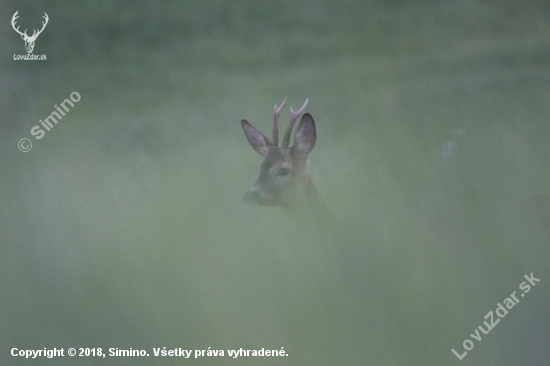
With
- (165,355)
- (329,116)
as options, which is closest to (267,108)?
(329,116)

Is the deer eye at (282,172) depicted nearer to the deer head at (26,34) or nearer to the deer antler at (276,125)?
the deer antler at (276,125)

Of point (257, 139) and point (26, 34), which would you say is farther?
point (26, 34)

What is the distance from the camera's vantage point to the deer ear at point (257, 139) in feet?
8.45

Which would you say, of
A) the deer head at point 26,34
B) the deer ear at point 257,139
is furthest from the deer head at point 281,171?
the deer head at point 26,34

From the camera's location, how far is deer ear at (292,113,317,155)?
2488 millimetres

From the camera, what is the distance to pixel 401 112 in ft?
8.74

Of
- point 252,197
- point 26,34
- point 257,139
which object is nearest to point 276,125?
point 257,139

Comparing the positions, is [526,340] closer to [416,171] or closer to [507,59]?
[416,171]

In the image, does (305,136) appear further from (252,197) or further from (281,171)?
(252,197)

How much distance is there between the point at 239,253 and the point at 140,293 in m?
0.45

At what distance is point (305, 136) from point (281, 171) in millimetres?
178

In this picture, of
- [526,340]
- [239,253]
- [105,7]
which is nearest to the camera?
[526,340]

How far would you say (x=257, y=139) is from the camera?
8.49ft

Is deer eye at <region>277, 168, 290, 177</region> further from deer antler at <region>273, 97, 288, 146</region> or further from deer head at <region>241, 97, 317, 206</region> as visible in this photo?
deer antler at <region>273, 97, 288, 146</region>
